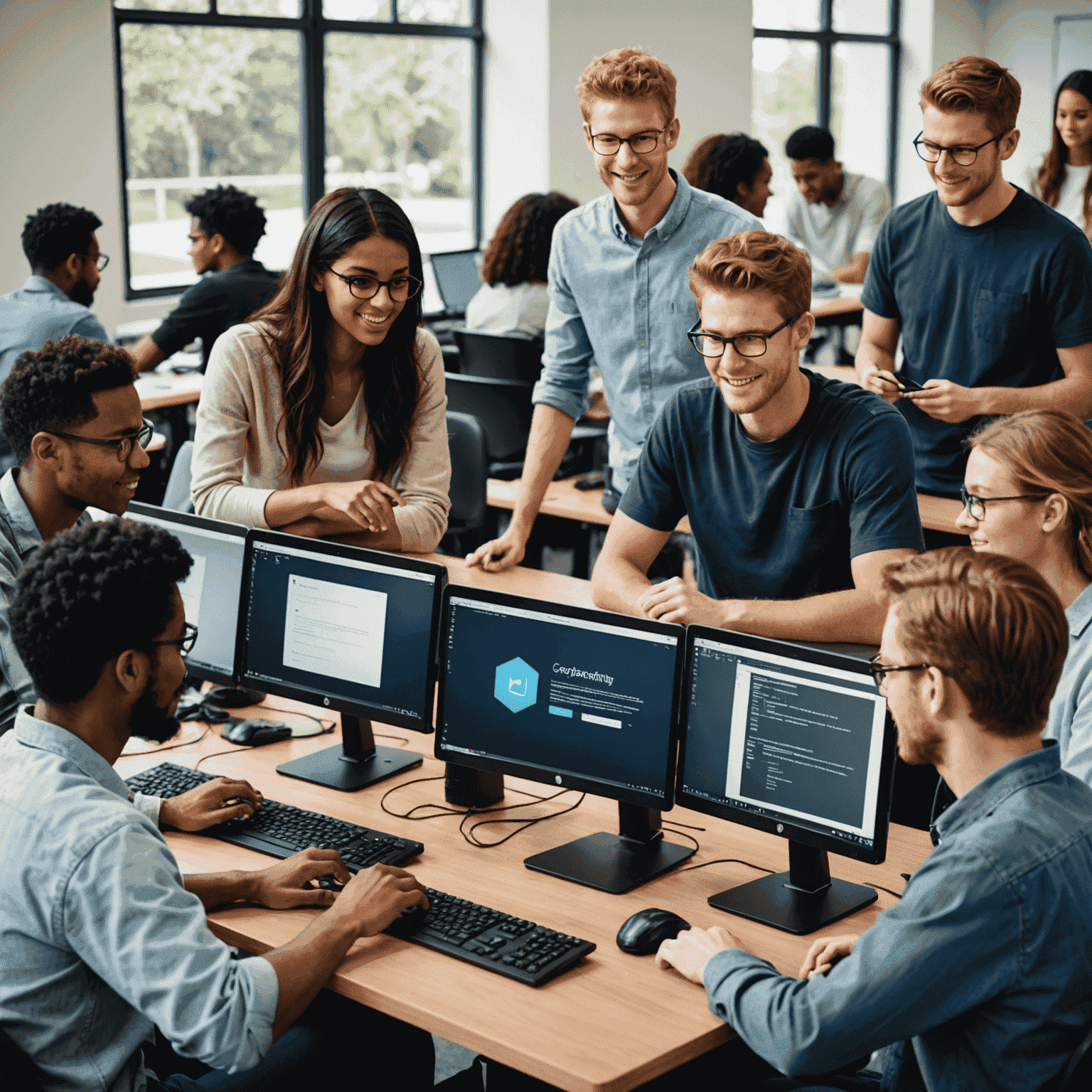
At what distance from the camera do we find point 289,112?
7.13m

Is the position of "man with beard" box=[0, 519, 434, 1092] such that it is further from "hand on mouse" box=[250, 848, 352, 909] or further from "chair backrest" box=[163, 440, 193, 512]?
"chair backrest" box=[163, 440, 193, 512]

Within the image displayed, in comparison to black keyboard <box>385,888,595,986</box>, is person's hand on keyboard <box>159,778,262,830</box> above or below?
above

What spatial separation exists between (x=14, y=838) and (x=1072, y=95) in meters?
4.61

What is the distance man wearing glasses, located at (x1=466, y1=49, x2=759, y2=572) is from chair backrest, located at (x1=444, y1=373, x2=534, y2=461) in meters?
1.67

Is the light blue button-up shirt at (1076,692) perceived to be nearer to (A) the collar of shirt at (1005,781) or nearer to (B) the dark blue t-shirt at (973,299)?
(A) the collar of shirt at (1005,781)

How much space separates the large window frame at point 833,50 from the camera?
31.1 ft

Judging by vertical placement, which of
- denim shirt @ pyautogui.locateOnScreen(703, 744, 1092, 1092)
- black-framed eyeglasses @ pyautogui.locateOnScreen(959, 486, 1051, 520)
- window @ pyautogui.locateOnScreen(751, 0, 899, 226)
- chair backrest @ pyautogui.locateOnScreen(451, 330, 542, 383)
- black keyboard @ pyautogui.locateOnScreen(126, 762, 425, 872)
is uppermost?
window @ pyautogui.locateOnScreen(751, 0, 899, 226)

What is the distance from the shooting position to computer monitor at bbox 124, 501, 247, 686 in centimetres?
255

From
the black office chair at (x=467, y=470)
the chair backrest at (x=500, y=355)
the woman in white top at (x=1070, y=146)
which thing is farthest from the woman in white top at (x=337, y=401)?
the woman in white top at (x=1070, y=146)

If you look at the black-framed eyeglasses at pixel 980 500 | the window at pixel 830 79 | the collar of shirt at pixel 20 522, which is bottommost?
the collar of shirt at pixel 20 522

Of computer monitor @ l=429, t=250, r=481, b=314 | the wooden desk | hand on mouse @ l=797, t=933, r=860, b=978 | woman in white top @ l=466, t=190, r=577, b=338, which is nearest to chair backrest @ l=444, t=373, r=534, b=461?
woman in white top @ l=466, t=190, r=577, b=338

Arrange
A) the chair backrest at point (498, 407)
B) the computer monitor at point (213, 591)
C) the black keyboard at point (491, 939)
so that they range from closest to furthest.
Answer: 1. the black keyboard at point (491, 939)
2. the computer monitor at point (213, 591)
3. the chair backrest at point (498, 407)

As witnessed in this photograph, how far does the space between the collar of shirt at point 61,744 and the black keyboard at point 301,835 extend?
0.52 meters

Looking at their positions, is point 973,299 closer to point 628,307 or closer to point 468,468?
point 628,307
